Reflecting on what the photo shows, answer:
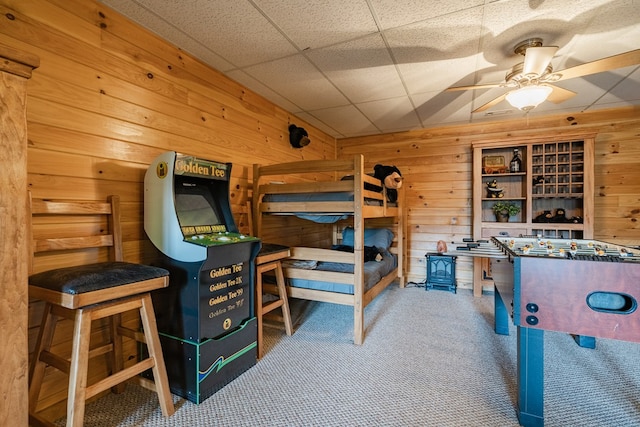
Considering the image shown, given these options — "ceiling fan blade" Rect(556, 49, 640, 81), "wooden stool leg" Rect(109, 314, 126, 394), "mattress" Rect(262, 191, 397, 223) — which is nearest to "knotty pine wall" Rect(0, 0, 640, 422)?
"wooden stool leg" Rect(109, 314, 126, 394)

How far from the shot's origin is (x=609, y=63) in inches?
66.2

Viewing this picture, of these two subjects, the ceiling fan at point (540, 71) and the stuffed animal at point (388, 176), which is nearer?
the ceiling fan at point (540, 71)

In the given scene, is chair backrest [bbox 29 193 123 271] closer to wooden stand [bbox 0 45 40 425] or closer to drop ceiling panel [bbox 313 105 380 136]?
wooden stand [bbox 0 45 40 425]

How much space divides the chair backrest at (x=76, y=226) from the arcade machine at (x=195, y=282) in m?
0.18

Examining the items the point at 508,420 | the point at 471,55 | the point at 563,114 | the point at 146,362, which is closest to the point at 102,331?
the point at 146,362

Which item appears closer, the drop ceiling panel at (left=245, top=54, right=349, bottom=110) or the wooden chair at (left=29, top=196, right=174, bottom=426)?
the wooden chair at (left=29, top=196, right=174, bottom=426)

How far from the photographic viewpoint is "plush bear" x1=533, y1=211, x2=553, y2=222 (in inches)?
136

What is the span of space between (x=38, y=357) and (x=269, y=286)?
5.03 feet

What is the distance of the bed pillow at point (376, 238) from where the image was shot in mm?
3918

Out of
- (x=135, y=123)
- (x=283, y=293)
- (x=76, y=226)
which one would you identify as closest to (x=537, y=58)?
(x=283, y=293)

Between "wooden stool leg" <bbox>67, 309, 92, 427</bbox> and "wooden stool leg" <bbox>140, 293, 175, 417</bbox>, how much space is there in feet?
0.80

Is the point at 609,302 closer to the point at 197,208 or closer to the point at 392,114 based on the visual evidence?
the point at 197,208

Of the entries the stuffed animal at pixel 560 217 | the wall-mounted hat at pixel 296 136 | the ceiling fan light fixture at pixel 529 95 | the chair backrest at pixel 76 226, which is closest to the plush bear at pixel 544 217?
the stuffed animal at pixel 560 217

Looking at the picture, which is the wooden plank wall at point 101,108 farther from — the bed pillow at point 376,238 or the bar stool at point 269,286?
the bed pillow at point 376,238
